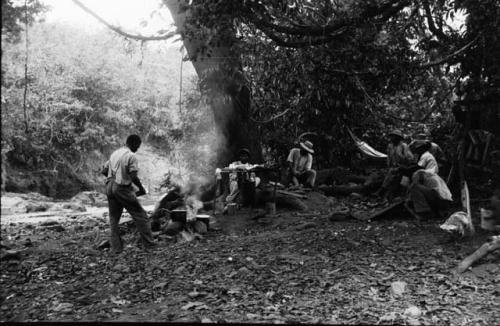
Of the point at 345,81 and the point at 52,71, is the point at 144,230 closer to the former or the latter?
the point at 345,81

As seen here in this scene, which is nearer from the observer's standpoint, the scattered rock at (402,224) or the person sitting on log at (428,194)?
the scattered rock at (402,224)

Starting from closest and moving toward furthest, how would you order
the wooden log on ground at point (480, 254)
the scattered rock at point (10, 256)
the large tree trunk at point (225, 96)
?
the wooden log on ground at point (480, 254)
the scattered rock at point (10, 256)
the large tree trunk at point (225, 96)

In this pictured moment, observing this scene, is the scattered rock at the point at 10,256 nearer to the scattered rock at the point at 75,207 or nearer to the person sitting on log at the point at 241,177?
the person sitting on log at the point at 241,177

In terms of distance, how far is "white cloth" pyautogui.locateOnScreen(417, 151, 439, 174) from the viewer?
7.66m

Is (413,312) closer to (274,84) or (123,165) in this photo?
(123,165)

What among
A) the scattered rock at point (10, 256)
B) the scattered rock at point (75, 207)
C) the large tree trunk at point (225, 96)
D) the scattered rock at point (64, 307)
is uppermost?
the large tree trunk at point (225, 96)

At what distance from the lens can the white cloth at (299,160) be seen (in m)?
12.0

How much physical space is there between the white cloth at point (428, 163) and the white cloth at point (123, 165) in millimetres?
4648

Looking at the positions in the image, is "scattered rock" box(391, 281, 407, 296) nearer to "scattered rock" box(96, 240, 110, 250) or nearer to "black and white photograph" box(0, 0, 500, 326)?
"black and white photograph" box(0, 0, 500, 326)

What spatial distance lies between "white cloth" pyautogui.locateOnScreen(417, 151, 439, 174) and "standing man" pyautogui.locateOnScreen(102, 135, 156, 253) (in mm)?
4574

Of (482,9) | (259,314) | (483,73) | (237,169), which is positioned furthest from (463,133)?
(259,314)

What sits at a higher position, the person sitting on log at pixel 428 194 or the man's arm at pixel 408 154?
the man's arm at pixel 408 154

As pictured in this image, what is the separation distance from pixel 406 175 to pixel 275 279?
4438 millimetres

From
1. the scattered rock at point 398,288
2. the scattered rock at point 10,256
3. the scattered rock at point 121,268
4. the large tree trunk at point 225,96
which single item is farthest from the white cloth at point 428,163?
the scattered rock at point 10,256
